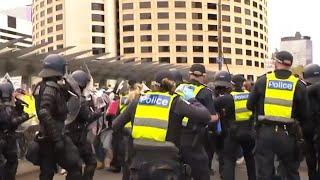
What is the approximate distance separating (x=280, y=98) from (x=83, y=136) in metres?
2.60

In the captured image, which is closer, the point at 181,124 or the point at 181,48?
the point at 181,124

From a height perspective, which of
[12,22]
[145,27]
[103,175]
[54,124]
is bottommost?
[103,175]

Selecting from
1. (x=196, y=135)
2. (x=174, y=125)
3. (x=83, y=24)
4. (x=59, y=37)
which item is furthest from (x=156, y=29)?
(x=174, y=125)

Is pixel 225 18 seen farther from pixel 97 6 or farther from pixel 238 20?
pixel 97 6

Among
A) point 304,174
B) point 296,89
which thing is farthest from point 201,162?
point 304,174

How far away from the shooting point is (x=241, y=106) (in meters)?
8.52

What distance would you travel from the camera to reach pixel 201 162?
6582mm

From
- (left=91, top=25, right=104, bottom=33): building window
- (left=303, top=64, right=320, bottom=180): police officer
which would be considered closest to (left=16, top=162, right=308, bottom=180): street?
(left=303, top=64, right=320, bottom=180): police officer

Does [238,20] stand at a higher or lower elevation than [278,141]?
higher

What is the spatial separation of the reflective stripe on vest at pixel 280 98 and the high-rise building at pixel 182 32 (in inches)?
3991

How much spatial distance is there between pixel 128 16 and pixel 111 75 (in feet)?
293

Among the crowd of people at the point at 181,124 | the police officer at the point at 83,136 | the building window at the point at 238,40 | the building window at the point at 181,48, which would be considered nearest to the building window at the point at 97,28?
the building window at the point at 181,48

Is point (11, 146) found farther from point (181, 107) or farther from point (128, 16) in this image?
point (128, 16)

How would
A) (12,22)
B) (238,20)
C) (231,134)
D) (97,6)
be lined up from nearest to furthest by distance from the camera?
(231,134) < (97,6) < (238,20) < (12,22)
